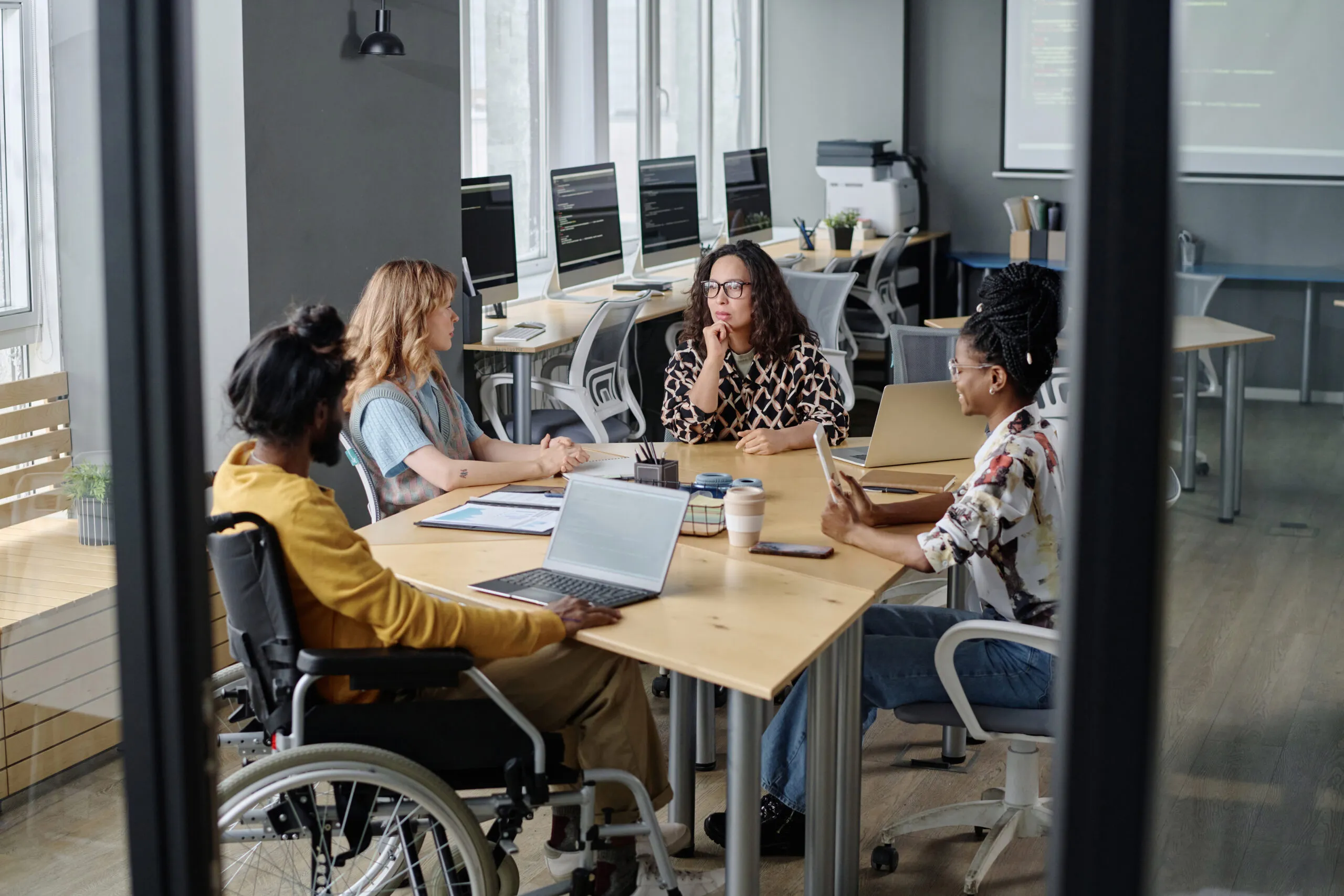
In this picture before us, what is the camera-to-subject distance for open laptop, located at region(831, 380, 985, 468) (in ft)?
9.68

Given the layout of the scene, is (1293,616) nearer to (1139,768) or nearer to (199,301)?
(1139,768)

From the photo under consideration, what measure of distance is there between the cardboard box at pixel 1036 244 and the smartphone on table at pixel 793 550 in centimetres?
516

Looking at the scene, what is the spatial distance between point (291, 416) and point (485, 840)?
0.69 metres

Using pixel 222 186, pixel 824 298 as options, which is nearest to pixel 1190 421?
pixel 222 186

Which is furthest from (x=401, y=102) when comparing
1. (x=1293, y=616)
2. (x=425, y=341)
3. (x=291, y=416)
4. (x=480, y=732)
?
(x=1293, y=616)

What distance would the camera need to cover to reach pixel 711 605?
6.86 feet

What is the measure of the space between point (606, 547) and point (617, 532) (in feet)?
0.11

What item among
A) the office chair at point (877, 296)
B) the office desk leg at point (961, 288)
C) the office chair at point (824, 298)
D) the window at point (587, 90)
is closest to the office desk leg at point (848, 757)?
the office chair at point (824, 298)

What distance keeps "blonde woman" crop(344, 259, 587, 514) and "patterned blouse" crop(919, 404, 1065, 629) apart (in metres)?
0.95

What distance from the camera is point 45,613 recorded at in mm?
1650

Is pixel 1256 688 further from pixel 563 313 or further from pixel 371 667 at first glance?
pixel 563 313

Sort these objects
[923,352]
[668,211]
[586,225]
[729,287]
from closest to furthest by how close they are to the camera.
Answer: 1. [729,287]
2. [923,352]
3. [586,225]
4. [668,211]

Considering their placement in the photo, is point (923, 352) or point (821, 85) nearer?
point (923, 352)

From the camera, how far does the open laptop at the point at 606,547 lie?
215 centimetres
